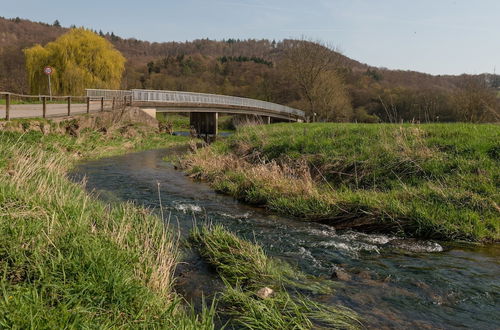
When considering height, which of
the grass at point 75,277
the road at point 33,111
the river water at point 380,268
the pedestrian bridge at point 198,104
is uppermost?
the pedestrian bridge at point 198,104

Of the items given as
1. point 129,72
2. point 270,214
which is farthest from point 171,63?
point 270,214

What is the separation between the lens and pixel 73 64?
41906mm

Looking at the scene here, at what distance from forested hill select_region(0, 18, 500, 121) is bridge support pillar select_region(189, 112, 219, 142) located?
1162cm

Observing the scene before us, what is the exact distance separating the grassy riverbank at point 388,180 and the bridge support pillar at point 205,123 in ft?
104

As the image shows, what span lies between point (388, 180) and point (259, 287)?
20.7ft

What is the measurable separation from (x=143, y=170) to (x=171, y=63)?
108233 mm

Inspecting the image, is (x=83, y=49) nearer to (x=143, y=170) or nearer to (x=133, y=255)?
(x=143, y=170)

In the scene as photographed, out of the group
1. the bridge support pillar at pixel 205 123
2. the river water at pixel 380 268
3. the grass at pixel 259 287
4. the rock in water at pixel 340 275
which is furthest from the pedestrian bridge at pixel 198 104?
the rock in water at pixel 340 275

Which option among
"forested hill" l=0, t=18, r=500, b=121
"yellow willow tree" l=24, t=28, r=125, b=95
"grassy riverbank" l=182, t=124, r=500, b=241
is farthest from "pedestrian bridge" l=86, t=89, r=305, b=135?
"grassy riverbank" l=182, t=124, r=500, b=241

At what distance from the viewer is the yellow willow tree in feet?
137

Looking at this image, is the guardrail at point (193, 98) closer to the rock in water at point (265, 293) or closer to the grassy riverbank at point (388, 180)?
the grassy riverbank at point (388, 180)

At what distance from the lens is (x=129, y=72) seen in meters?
97.6

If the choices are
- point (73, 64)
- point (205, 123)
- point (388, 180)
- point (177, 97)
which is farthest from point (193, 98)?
point (388, 180)

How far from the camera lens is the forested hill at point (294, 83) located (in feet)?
106
